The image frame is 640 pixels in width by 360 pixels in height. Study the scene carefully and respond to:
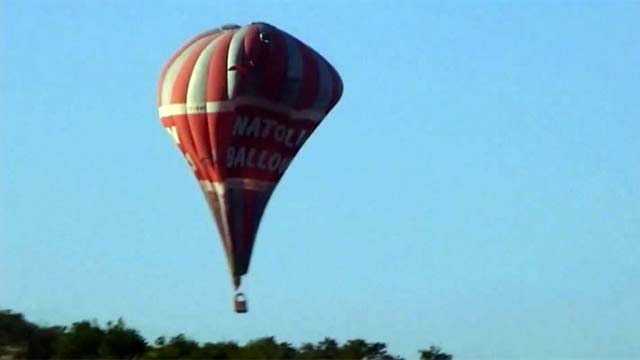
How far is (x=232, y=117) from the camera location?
5122cm

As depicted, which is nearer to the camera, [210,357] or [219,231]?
[210,357]

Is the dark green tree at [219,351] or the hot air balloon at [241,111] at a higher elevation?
the hot air balloon at [241,111]

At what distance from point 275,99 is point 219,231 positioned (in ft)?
8.43

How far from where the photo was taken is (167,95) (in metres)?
51.9

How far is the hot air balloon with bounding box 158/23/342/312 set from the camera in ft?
168

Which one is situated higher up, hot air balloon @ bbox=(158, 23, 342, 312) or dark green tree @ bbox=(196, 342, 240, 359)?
hot air balloon @ bbox=(158, 23, 342, 312)

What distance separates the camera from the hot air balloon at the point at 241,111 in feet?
168

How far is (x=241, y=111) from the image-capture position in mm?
51312

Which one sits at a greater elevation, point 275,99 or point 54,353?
point 275,99

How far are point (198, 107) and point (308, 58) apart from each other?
6.87 ft

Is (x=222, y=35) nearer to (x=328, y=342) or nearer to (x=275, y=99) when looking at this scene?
(x=275, y=99)

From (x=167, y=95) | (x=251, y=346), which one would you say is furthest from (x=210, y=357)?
(x=167, y=95)

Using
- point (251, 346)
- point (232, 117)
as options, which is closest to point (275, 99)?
point (232, 117)

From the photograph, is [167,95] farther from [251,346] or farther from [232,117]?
[251,346]
